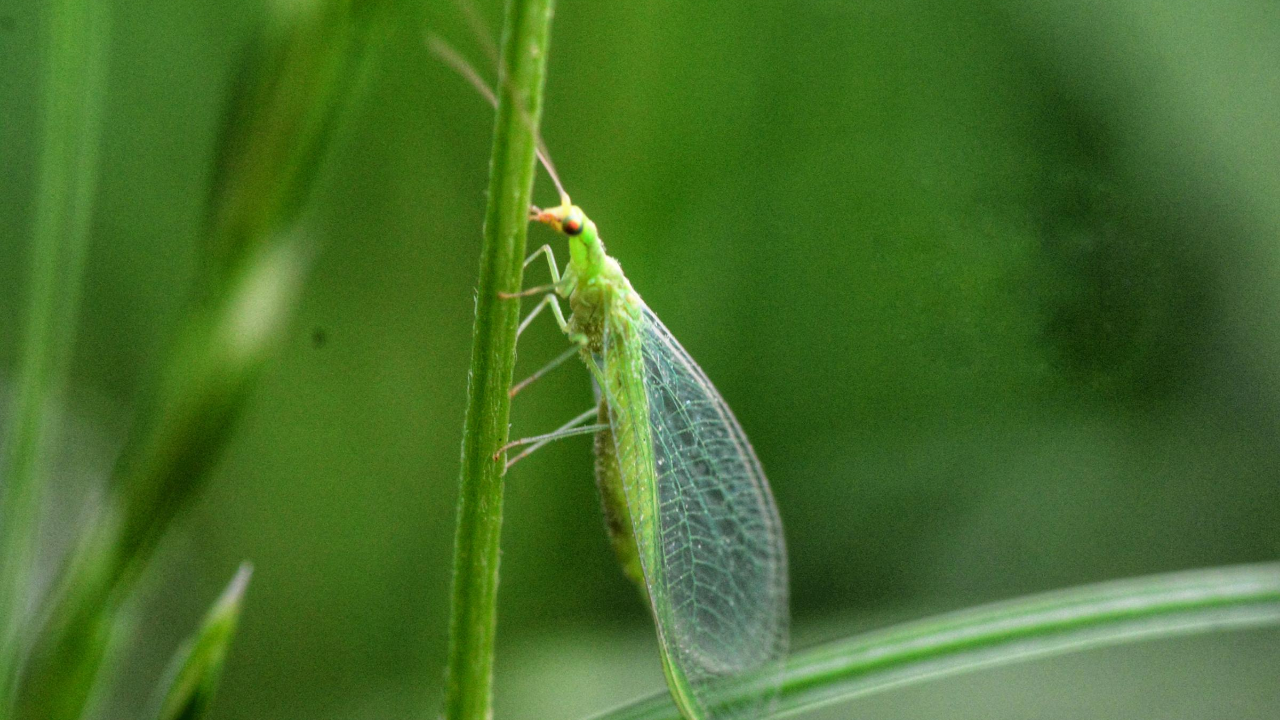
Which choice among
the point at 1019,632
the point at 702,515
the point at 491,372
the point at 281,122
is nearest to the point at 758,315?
the point at 702,515

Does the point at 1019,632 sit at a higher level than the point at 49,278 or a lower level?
lower

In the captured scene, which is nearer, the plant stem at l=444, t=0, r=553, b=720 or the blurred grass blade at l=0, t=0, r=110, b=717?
the plant stem at l=444, t=0, r=553, b=720

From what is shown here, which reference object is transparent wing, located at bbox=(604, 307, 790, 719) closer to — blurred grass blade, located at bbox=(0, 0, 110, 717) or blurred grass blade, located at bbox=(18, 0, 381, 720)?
blurred grass blade, located at bbox=(18, 0, 381, 720)

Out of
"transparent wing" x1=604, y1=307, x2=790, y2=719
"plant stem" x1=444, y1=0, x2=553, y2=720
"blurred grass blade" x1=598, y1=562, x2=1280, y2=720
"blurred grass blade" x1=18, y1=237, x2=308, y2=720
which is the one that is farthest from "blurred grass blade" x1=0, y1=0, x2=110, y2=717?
"transparent wing" x1=604, y1=307, x2=790, y2=719

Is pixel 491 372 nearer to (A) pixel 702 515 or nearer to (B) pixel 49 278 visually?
(B) pixel 49 278

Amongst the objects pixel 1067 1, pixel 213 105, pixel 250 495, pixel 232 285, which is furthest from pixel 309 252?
pixel 1067 1

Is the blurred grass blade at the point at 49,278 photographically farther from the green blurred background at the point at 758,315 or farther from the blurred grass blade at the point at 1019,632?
the green blurred background at the point at 758,315

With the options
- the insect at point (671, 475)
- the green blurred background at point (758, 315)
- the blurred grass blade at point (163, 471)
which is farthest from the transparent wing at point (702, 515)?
the blurred grass blade at point (163, 471)
